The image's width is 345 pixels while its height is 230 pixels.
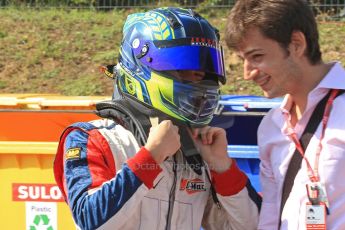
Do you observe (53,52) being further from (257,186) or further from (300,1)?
(300,1)

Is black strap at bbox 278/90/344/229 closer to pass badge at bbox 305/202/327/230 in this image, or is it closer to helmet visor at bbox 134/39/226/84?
pass badge at bbox 305/202/327/230

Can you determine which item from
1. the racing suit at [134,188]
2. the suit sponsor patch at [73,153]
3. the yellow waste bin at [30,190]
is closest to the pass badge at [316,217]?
the racing suit at [134,188]

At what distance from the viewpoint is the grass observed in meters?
9.31

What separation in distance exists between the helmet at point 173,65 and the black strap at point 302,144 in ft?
1.17

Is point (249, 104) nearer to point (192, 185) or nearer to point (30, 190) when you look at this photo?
point (30, 190)

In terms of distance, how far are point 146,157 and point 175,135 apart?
0.48 feet

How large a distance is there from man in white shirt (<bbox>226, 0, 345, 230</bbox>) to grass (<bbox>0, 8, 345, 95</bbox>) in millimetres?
6296

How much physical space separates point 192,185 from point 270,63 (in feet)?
1.80

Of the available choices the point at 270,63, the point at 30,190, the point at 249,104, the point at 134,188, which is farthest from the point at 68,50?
the point at 134,188

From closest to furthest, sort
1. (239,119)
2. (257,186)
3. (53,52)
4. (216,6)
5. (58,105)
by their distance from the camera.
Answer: (257,186) < (239,119) < (58,105) < (53,52) < (216,6)

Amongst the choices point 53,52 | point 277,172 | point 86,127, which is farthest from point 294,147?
Result: point 53,52

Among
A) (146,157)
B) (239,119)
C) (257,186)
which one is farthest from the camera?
(239,119)

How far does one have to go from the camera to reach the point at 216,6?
452 inches

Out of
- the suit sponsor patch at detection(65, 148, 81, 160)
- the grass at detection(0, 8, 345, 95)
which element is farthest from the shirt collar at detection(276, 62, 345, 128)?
the grass at detection(0, 8, 345, 95)
